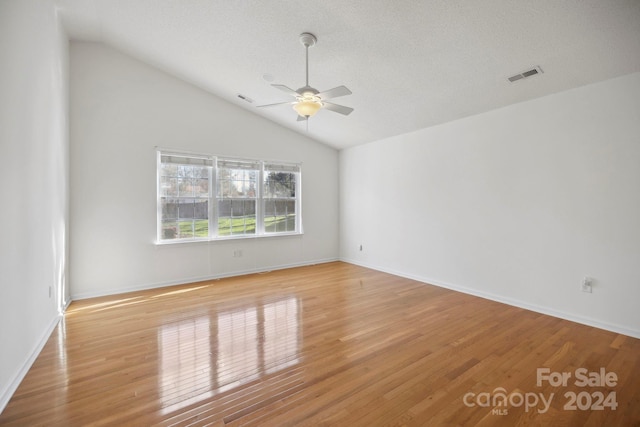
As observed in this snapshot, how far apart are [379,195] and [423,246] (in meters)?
1.37

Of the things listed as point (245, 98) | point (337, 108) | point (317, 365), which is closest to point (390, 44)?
point (337, 108)

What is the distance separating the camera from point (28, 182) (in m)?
2.40

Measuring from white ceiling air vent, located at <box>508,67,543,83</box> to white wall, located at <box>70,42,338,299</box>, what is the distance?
412 centimetres

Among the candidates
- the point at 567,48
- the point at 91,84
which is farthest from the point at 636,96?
the point at 91,84

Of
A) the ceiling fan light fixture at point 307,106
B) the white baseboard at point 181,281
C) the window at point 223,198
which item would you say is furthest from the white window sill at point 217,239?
the ceiling fan light fixture at point 307,106

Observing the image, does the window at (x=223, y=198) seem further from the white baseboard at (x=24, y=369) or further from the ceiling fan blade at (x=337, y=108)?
the ceiling fan blade at (x=337, y=108)

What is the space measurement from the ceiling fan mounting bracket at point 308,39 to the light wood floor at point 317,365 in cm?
315

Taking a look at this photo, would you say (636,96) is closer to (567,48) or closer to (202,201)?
(567,48)

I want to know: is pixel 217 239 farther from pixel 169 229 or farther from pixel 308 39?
pixel 308 39

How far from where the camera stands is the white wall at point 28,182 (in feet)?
6.51

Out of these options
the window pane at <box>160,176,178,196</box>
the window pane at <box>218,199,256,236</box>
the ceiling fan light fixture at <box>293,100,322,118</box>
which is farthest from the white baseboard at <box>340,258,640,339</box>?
the window pane at <box>160,176,178,196</box>

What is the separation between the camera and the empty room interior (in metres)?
2.05

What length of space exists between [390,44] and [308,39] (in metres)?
0.89

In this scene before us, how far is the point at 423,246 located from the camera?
16.0 feet
